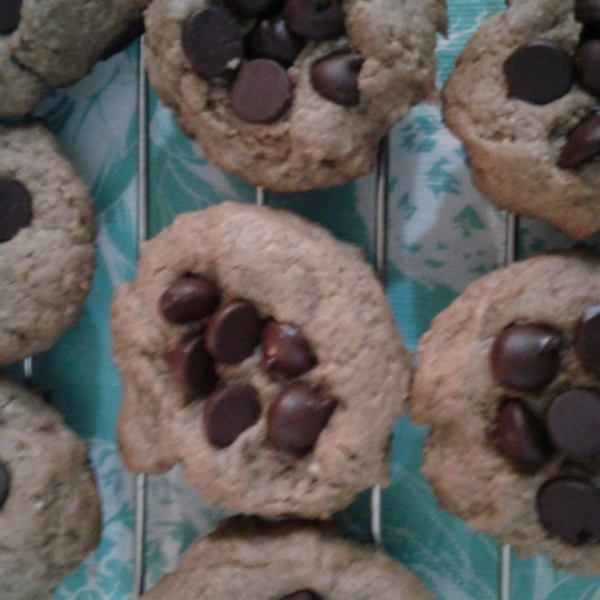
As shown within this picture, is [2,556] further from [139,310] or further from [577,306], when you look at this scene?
[577,306]

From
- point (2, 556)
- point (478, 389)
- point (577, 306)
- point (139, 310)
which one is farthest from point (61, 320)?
point (577, 306)

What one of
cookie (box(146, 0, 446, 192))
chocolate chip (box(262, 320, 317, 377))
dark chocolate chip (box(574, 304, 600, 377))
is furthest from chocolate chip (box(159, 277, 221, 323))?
dark chocolate chip (box(574, 304, 600, 377))

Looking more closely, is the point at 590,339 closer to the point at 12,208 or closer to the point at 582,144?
the point at 582,144

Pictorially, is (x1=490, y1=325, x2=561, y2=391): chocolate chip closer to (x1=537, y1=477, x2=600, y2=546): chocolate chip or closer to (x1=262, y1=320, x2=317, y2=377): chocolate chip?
(x1=537, y1=477, x2=600, y2=546): chocolate chip

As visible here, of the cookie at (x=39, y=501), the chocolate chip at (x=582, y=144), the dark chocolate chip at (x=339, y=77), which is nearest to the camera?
the chocolate chip at (x=582, y=144)

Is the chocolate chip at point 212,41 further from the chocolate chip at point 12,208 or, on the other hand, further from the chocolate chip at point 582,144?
the chocolate chip at point 582,144

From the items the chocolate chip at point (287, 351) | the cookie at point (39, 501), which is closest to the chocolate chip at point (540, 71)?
the chocolate chip at point (287, 351)
